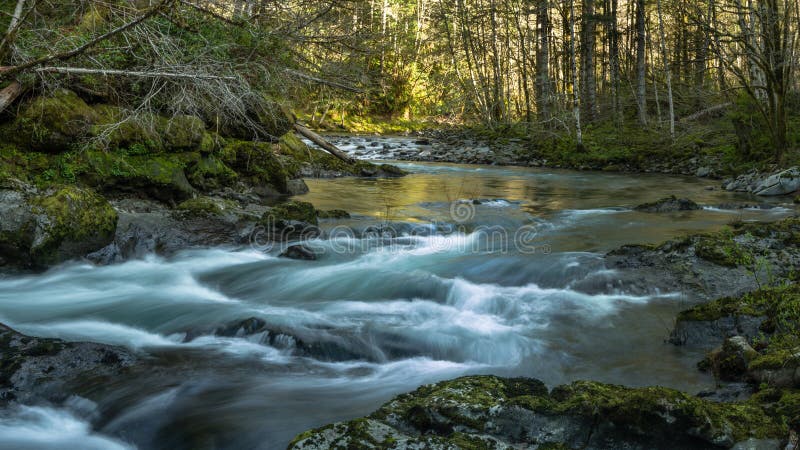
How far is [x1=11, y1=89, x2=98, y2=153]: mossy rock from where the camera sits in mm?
9133

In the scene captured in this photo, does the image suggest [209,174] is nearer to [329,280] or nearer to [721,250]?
[329,280]

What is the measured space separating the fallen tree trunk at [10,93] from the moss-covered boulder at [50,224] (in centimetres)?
221

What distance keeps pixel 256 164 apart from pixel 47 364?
29.6 feet

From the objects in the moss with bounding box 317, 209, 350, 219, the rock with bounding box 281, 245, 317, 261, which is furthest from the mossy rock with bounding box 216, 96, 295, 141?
the rock with bounding box 281, 245, 317, 261

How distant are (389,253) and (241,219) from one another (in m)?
2.45

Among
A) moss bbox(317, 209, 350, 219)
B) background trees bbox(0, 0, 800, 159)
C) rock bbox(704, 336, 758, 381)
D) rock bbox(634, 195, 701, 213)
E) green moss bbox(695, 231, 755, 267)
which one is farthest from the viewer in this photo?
rock bbox(634, 195, 701, 213)

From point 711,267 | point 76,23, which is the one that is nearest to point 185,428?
point 711,267

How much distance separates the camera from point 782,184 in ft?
42.4

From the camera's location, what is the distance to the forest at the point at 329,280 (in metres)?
3.28

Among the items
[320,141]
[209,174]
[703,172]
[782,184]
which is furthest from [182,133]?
[703,172]

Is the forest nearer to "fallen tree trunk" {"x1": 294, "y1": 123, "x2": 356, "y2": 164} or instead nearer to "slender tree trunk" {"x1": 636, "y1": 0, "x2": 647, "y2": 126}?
"fallen tree trunk" {"x1": 294, "y1": 123, "x2": 356, "y2": 164}

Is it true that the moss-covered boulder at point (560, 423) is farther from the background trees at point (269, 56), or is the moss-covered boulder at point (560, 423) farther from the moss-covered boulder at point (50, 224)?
the moss-covered boulder at point (50, 224)

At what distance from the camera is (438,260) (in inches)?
332

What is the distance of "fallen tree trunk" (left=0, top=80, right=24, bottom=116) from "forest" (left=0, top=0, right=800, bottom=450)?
0.05 m
